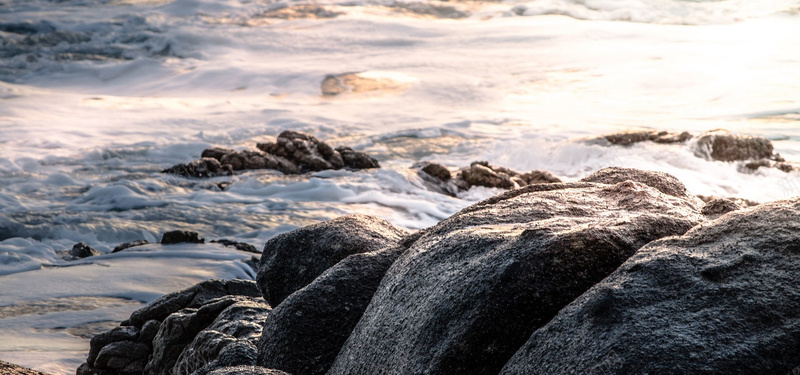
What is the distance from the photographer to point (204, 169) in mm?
17031

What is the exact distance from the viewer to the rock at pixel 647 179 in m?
4.16

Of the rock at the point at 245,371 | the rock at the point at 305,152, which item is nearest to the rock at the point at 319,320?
the rock at the point at 245,371

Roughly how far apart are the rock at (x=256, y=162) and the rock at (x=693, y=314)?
1525cm

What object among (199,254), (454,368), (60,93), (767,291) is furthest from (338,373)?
(60,93)

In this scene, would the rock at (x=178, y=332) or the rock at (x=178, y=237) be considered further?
the rock at (x=178, y=237)

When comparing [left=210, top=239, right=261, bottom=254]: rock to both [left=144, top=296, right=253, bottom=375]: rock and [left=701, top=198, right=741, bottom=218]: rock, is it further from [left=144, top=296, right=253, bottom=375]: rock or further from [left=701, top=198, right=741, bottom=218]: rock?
[left=701, top=198, right=741, bottom=218]: rock

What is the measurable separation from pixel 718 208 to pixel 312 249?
2195mm

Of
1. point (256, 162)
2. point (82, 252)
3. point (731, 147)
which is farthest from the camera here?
point (731, 147)

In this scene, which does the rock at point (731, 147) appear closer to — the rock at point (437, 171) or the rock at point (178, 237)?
the rock at point (437, 171)

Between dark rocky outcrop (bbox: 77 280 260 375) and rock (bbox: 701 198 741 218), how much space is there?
292cm

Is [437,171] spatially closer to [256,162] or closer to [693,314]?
[256,162]

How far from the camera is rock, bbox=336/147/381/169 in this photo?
59.4 ft

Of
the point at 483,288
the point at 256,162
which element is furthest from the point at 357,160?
the point at 483,288

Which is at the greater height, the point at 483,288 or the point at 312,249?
the point at 483,288
